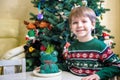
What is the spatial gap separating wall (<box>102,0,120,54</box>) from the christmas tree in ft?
2.86

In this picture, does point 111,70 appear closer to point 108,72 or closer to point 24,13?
point 108,72

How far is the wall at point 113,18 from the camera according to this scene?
3055 millimetres

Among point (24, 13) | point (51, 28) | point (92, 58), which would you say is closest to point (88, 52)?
point (92, 58)

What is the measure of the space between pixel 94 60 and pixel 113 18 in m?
1.75

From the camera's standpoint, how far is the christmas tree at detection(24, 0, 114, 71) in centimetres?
204

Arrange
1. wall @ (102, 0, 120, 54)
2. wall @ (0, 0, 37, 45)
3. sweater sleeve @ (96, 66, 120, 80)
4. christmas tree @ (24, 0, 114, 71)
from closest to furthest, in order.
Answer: sweater sleeve @ (96, 66, 120, 80) → christmas tree @ (24, 0, 114, 71) → wall @ (0, 0, 37, 45) → wall @ (102, 0, 120, 54)

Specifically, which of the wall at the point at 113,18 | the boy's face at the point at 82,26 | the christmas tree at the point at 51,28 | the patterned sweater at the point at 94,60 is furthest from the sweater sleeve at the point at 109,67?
the wall at the point at 113,18

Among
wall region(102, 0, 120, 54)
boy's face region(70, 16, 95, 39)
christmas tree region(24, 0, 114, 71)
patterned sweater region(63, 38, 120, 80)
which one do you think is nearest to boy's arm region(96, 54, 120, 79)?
patterned sweater region(63, 38, 120, 80)

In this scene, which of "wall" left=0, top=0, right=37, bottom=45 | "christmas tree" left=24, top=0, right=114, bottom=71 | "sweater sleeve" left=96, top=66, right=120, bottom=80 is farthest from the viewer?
"wall" left=0, top=0, right=37, bottom=45

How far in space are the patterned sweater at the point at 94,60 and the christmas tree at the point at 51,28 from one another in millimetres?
459

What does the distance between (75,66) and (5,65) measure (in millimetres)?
570

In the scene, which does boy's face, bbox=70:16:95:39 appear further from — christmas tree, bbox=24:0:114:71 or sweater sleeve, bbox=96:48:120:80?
christmas tree, bbox=24:0:114:71

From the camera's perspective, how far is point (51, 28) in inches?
83.0

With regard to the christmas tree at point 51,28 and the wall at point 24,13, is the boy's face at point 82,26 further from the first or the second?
the wall at point 24,13
